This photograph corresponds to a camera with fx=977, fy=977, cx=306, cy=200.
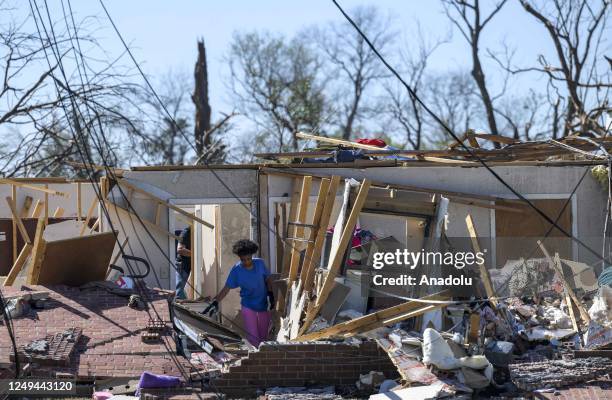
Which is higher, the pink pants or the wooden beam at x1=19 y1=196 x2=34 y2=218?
the wooden beam at x1=19 y1=196 x2=34 y2=218

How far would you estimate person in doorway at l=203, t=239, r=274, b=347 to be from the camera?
37.3 feet

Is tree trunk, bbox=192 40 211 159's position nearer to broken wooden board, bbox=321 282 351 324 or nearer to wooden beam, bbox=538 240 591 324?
wooden beam, bbox=538 240 591 324

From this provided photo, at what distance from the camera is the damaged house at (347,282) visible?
9.87m

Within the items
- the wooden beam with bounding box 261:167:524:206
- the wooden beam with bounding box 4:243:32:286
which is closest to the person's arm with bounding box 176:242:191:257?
the wooden beam with bounding box 261:167:524:206

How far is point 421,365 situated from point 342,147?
5.94 m

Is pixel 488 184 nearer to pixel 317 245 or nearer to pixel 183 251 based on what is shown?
pixel 317 245

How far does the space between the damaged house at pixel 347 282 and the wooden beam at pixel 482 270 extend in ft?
0.10

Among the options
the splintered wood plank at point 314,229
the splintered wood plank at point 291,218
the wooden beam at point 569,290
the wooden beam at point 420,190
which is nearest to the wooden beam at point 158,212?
the wooden beam at point 420,190

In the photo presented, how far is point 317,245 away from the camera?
11.5m

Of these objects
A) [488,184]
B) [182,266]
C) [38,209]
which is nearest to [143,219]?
[182,266]

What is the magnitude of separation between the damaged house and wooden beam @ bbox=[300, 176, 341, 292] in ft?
0.07

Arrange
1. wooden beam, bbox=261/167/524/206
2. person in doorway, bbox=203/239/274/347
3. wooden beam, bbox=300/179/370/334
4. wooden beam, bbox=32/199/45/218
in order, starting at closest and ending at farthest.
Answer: wooden beam, bbox=300/179/370/334
person in doorway, bbox=203/239/274/347
wooden beam, bbox=261/167/524/206
wooden beam, bbox=32/199/45/218

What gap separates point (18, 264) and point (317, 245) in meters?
4.90

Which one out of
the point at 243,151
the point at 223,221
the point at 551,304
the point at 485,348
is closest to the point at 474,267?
the point at 551,304
